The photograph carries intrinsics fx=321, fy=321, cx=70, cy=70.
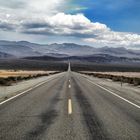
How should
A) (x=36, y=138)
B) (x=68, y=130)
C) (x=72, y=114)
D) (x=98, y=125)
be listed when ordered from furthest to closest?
(x=72, y=114), (x=98, y=125), (x=68, y=130), (x=36, y=138)

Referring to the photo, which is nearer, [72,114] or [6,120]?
[6,120]

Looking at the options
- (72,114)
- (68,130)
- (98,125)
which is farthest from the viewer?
(72,114)

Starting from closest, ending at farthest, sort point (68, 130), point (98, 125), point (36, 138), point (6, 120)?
point (36, 138)
point (68, 130)
point (98, 125)
point (6, 120)

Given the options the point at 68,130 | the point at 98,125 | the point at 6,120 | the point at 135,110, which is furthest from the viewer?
the point at 135,110

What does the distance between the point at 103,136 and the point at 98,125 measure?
155cm

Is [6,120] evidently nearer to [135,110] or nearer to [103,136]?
[103,136]

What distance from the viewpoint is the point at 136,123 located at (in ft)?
33.7

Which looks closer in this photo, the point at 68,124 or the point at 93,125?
the point at 93,125

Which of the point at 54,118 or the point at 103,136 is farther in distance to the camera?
the point at 54,118

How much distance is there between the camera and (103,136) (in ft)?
26.9

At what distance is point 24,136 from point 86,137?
1.56m

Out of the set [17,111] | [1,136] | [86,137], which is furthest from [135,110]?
[1,136]

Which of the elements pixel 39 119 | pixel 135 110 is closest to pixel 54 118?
pixel 39 119

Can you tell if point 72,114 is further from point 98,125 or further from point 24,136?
point 24,136
